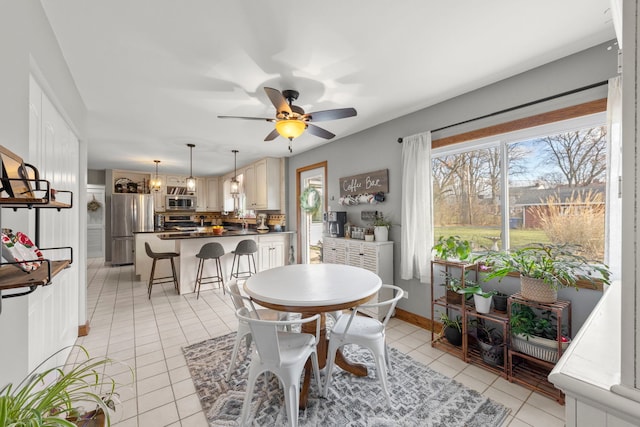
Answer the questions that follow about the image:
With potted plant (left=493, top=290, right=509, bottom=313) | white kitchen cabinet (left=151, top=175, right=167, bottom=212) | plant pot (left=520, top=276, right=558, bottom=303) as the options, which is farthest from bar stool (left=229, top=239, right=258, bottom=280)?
white kitchen cabinet (left=151, top=175, right=167, bottom=212)

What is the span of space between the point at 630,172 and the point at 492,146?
88.1 inches

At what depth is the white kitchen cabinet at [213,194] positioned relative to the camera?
27.1 feet

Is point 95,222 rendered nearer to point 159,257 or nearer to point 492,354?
point 159,257

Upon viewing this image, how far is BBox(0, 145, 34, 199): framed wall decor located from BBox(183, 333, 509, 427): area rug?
5.26 feet

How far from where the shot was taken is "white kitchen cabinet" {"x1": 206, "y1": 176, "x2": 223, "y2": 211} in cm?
826

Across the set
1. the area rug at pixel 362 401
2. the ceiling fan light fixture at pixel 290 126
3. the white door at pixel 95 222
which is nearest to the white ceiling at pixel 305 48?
the ceiling fan light fixture at pixel 290 126

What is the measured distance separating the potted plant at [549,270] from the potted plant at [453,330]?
73cm

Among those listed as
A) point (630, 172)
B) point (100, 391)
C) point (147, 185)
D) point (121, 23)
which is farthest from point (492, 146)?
point (147, 185)

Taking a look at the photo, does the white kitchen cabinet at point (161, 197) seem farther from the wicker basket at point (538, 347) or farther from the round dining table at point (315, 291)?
the wicker basket at point (538, 347)

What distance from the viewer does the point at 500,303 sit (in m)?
2.32

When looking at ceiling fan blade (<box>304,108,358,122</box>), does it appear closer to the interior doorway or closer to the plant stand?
the plant stand

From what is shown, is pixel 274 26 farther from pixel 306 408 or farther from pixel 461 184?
pixel 306 408

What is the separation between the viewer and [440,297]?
2848mm

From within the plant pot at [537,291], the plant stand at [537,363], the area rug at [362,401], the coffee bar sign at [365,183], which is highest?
the coffee bar sign at [365,183]
